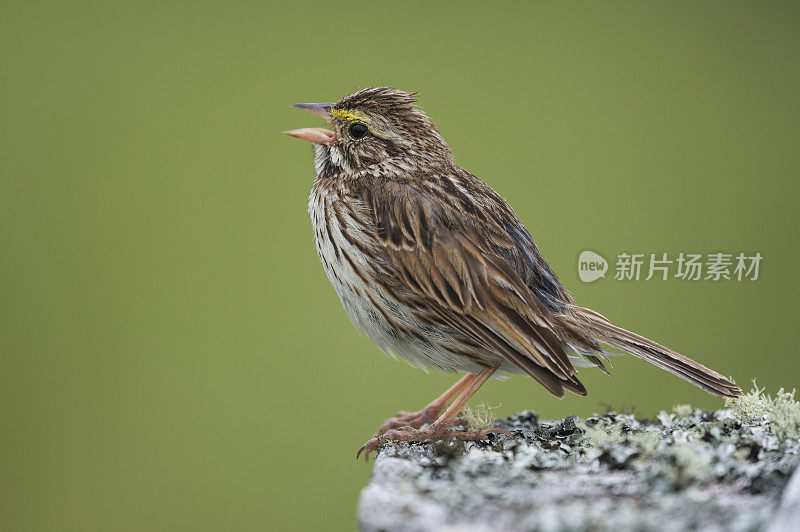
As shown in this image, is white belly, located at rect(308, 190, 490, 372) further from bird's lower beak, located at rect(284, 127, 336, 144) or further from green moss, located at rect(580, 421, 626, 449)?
green moss, located at rect(580, 421, 626, 449)

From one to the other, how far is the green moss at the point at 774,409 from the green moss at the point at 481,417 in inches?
41.6

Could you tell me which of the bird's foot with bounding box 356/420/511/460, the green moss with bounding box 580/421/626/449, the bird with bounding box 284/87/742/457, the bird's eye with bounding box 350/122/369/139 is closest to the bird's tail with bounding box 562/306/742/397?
the bird with bounding box 284/87/742/457

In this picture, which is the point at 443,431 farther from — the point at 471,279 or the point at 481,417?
the point at 471,279

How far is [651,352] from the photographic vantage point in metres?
3.45

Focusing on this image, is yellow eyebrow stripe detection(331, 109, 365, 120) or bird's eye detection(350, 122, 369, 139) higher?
yellow eyebrow stripe detection(331, 109, 365, 120)

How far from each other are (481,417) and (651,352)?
0.84 m

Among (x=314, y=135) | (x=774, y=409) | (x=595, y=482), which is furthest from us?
(x=314, y=135)

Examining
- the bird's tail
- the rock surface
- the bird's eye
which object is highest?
the bird's eye

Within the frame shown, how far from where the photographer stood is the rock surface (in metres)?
2.02

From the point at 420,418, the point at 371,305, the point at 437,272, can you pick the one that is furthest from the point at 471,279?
the point at 420,418

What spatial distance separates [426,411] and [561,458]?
1.40 m

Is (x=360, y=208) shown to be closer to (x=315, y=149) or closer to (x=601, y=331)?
(x=315, y=149)

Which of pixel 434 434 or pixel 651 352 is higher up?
pixel 651 352

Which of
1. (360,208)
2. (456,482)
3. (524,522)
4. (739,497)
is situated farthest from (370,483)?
(360,208)
